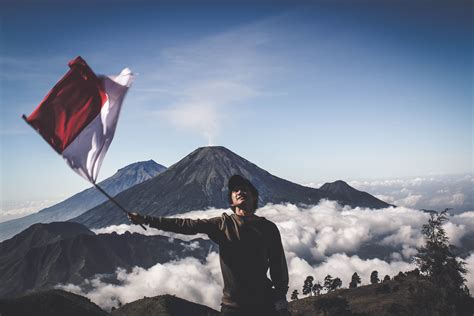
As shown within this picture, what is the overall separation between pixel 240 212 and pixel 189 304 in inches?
5499

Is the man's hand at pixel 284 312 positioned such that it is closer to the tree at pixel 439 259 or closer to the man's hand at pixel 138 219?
the man's hand at pixel 138 219

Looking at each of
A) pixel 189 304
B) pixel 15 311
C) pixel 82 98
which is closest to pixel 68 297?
pixel 15 311

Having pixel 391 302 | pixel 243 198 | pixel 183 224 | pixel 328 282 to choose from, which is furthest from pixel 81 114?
pixel 328 282

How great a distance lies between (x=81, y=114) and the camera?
706 cm

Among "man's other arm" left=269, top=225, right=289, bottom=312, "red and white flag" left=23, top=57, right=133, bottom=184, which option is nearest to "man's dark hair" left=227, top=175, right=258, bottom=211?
"man's other arm" left=269, top=225, right=289, bottom=312

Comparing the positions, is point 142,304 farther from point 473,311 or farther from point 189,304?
point 473,311

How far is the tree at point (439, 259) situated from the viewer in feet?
140

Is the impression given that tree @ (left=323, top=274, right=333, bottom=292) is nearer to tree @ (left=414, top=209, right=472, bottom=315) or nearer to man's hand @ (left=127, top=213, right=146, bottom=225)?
tree @ (left=414, top=209, right=472, bottom=315)

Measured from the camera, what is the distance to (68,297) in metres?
92.1

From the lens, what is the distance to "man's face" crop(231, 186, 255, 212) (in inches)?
218

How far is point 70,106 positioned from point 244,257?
418 centimetres

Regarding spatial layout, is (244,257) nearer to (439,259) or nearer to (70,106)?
(70,106)

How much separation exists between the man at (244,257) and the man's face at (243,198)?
14mm

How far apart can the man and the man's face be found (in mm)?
14
